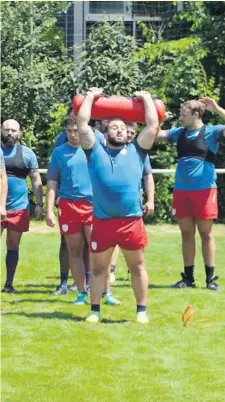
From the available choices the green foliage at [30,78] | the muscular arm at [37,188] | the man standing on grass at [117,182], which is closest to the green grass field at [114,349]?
the man standing on grass at [117,182]

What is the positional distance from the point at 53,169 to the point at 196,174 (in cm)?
158

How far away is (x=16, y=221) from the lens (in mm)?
9289

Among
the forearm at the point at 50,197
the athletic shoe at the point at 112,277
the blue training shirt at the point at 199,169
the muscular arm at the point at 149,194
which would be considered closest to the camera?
the forearm at the point at 50,197

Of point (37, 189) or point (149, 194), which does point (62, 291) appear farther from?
point (149, 194)

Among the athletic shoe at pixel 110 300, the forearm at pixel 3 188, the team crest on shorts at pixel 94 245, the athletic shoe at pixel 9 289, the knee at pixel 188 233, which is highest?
the forearm at pixel 3 188

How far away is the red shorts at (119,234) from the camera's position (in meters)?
7.58

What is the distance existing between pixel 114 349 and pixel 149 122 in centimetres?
183

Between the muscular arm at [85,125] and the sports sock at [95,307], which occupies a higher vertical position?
the muscular arm at [85,125]

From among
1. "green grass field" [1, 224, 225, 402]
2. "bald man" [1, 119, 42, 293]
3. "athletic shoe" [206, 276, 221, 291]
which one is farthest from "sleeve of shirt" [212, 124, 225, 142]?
"bald man" [1, 119, 42, 293]

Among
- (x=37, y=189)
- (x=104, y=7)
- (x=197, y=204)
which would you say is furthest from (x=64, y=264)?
(x=104, y=7)

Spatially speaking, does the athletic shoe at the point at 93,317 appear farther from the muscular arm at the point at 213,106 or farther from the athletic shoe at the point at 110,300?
the muscular arm at the point at 213,106

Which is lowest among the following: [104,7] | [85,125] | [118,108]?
[85,125]

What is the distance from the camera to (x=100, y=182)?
7.53 meters

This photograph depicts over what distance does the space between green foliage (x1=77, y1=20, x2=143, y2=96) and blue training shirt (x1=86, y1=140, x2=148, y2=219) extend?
9.72 m
